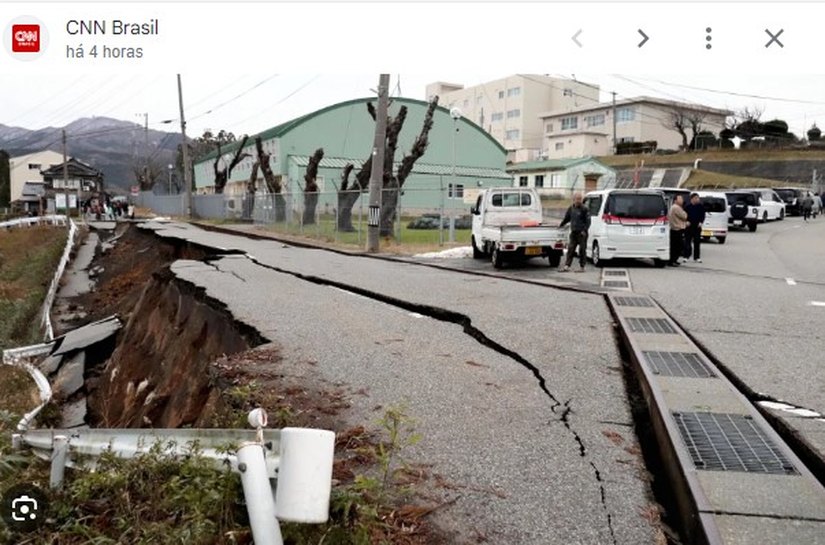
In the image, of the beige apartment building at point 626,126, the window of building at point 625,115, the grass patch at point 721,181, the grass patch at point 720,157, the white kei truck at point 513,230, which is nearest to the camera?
the white kei truck at point 513,230

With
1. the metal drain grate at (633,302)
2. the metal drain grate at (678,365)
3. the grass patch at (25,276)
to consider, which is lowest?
the grass patch at (25,276)

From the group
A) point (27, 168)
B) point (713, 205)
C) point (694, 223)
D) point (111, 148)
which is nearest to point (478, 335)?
point (694, 223)

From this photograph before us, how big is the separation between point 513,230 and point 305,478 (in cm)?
1261

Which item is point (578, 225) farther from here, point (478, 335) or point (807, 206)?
point (807, 206)

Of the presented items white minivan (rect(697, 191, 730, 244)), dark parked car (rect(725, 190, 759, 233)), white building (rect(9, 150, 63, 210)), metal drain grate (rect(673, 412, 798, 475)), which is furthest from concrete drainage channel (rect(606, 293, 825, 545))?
white building (rect(9, 150, 63, 210))

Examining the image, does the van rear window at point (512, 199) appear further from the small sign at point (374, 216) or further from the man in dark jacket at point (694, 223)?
the small sign at point (374, 216)

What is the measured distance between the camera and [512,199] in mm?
17188

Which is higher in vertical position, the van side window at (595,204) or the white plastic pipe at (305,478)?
the van side window at (595,204)

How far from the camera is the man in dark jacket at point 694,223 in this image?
15.7 m

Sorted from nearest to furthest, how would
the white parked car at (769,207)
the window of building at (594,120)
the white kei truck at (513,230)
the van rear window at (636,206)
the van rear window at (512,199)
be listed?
1. the white kei truck at (513,230)
2. the van rear window at (636,206)
3. the van rear window at (512,199)
4. the white parked car at (769,207)
5. the window of building at (594,120)

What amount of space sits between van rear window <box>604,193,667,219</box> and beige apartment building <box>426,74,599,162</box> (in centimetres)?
7146

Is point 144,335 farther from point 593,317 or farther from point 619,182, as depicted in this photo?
point 619,182

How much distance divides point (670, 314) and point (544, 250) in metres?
6.16

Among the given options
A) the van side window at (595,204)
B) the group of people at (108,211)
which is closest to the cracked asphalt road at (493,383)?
the van side window at (595,204)
